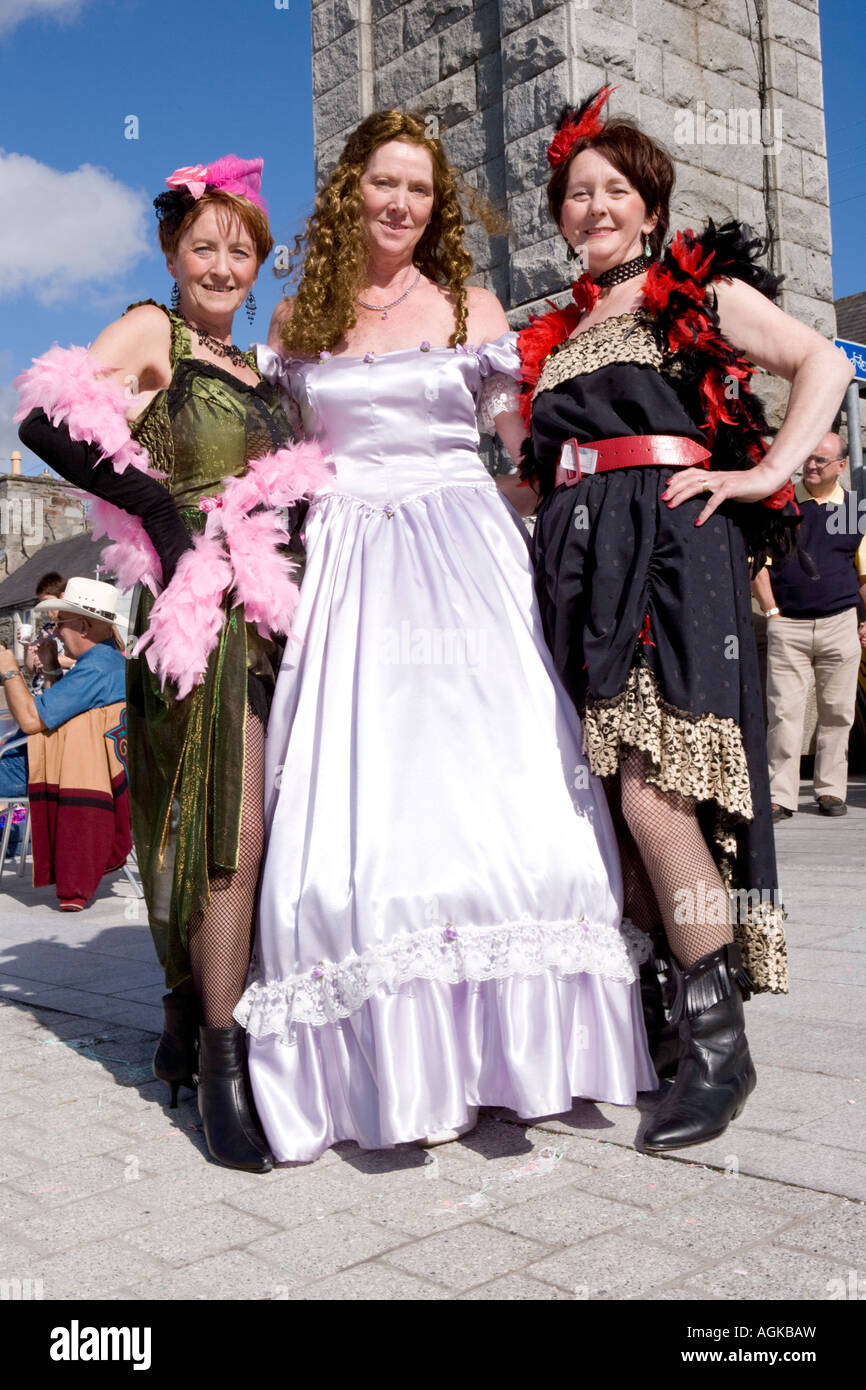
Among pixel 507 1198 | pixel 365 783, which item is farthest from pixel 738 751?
pixel 507 1198

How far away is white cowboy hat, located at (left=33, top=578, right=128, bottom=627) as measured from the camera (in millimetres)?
6312

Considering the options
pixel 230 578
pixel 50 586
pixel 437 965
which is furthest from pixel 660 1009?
pixel 50 586

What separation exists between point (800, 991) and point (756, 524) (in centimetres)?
146

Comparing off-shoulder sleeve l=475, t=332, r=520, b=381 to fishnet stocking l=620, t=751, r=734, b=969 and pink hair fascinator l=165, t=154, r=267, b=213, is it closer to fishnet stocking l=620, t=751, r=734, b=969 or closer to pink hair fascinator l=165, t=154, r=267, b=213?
pink hair fascinator l=165, t=154, r=267, b=213

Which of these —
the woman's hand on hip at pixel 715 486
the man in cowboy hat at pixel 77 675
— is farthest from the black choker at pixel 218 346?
the man in cowboy hat at pixel 77 675

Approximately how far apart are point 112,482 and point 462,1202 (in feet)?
5.02

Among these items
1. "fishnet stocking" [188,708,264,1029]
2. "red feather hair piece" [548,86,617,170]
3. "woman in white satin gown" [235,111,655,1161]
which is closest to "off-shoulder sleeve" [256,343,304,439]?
"woman in white satin gown" [235,111,655,1161]

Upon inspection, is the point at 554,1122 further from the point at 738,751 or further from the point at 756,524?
the point at 756,524

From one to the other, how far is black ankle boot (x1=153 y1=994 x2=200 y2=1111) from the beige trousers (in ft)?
16.1

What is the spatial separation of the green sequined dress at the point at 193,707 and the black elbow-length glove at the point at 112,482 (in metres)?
0.09

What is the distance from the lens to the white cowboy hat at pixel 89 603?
6312mm

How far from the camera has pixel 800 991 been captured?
3.30 m

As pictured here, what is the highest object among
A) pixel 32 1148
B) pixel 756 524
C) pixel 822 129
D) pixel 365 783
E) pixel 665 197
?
pixel 822 129
